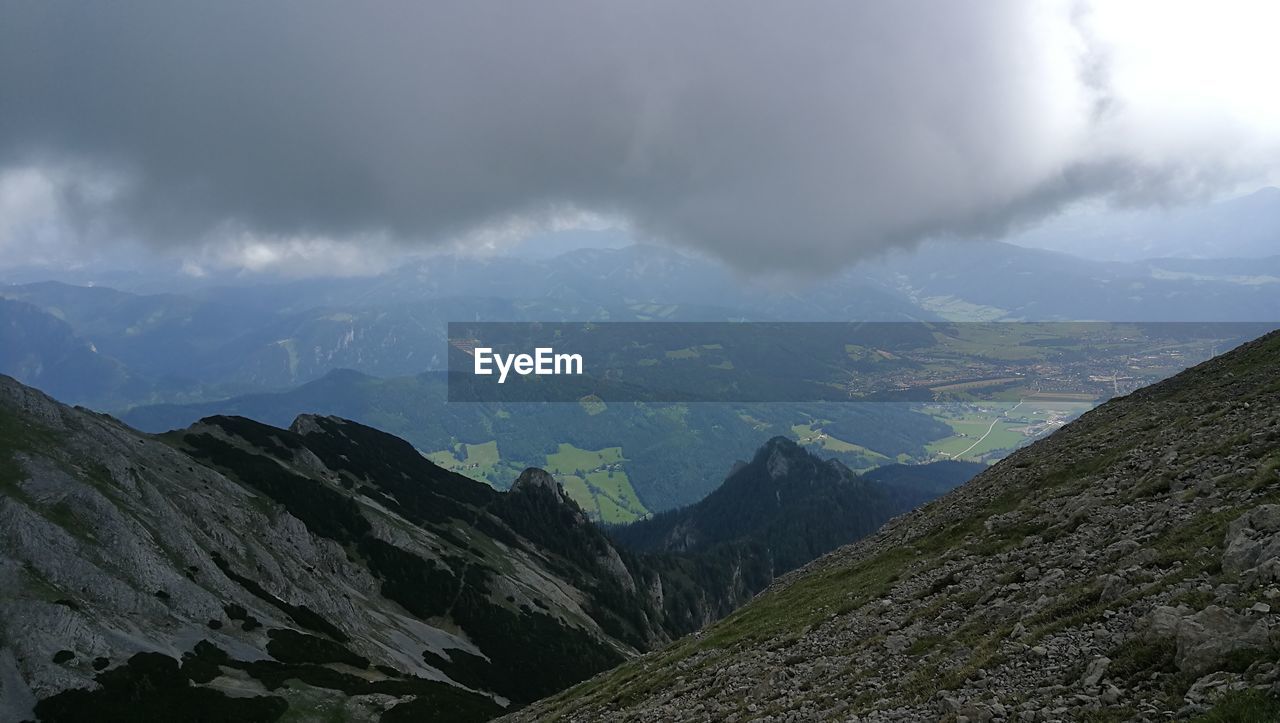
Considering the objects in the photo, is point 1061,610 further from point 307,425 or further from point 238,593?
point 307,425

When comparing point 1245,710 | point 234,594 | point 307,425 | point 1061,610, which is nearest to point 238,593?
point 234,594

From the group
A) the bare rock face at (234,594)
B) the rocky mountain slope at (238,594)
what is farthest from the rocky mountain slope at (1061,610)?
the bare rock face at (234,594)

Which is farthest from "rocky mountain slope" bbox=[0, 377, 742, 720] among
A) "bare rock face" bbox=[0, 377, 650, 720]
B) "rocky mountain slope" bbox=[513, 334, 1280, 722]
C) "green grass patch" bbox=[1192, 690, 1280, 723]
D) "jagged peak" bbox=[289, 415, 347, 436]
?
"green grass patch" bbox=[1192, 690, 1280, 723]

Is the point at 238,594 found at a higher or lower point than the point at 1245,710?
lower

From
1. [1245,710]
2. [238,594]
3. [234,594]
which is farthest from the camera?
[238,594]

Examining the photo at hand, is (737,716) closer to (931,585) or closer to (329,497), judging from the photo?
(931,585)

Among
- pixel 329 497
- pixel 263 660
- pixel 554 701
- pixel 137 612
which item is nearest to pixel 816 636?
pixel 554 701

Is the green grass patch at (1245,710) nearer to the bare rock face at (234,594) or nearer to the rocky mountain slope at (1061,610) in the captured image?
the rocky mountain slope at (1061,610)

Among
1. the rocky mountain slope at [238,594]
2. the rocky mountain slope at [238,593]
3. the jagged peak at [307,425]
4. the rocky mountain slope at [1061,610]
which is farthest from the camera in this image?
the jagged peak at [307,425]
